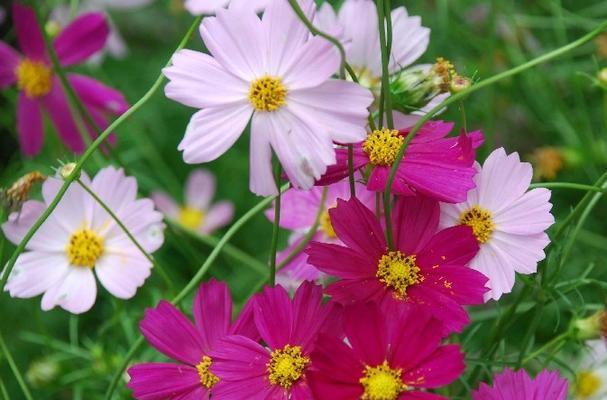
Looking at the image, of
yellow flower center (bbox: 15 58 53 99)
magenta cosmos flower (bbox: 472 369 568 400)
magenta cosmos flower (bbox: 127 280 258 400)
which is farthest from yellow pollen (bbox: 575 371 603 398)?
yellow flower center (bbox: 15 58 53 99)

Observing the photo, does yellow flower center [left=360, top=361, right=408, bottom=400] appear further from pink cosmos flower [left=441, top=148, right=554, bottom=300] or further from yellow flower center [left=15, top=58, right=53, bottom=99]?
yellow flower center [left=15, top=58, right=53, bottom=99]

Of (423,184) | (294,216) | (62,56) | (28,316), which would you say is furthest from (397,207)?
(28,316)

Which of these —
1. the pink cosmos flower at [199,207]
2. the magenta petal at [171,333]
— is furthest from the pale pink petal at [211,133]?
the pink cosmos flower at [199,207]

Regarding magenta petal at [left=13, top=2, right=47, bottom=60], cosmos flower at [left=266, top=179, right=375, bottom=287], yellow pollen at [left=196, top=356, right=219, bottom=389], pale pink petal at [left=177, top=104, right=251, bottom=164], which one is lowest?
yellow pollen at [left=196, top=356, right=219, bottom=389]

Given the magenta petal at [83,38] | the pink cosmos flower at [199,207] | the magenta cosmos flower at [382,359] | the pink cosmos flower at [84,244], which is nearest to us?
the magenta cosmos flower at [382,359]

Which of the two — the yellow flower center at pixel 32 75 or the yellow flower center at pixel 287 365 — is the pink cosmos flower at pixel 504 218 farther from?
the yellow flower center at pixel 32 75

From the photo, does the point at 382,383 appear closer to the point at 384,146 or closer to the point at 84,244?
the point at 384,146
